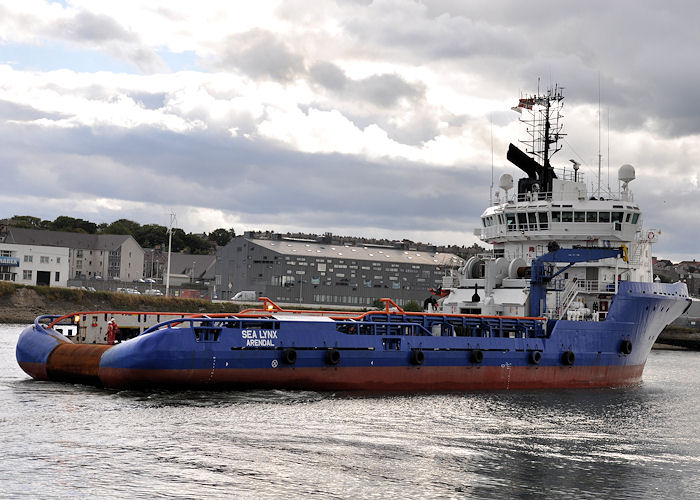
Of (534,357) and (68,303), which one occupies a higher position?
(68,303)

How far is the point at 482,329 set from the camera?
32188 millimetres

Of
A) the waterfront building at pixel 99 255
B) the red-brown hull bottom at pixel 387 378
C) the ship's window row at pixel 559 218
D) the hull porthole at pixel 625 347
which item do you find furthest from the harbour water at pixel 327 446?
the waterfront building at pixel 99 255

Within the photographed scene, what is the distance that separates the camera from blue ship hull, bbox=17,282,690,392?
2470cm

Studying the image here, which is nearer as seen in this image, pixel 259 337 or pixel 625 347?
pixel 259 337

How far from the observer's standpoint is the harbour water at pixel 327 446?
50.7 feet

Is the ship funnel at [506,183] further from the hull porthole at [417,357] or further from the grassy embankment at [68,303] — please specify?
the grassy embankment at [68,303]

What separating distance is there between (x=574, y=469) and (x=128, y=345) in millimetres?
13601

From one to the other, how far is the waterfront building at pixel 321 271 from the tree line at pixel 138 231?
62381 mm

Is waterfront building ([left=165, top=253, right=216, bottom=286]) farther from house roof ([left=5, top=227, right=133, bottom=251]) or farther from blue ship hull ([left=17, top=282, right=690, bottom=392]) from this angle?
blue ship hull ([left=17, top=282, right=690, bottom=392])

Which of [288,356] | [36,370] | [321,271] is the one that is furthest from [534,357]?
[321,271]

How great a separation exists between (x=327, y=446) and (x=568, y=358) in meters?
17.3

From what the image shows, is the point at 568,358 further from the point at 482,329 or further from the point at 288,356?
the point at 288,356

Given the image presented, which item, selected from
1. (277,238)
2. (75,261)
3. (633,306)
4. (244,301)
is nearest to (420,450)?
(633,306)

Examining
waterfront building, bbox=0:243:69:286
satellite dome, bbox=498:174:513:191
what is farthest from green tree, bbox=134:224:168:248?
satellite dome, bbox=498:174:513:191
